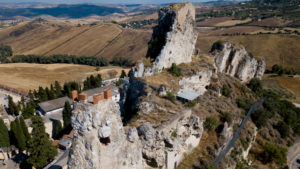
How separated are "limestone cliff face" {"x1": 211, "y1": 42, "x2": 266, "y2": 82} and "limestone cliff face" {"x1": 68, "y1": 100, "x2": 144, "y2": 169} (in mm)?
49268

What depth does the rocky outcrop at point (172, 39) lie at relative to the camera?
4072 centimetres

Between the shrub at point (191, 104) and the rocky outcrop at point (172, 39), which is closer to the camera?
the shrub at point (191, 104)

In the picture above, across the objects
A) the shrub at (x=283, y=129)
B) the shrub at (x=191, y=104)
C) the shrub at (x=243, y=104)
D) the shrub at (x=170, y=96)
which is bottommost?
the shrub at (x=283, y=129)

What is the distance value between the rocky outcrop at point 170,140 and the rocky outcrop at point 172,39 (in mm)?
14007

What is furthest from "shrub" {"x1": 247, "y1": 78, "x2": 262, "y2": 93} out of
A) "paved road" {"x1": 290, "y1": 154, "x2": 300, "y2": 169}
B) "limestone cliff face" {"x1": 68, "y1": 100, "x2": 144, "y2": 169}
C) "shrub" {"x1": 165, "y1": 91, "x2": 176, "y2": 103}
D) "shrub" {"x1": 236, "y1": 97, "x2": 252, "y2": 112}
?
"limestone cliff face" {"x1": 68, "y1": 100, "x2": 144, "y2": 169}

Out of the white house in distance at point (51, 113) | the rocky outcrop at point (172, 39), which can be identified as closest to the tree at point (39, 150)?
the white house in distance at point (51, 113)

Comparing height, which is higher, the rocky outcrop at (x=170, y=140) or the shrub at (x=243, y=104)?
the rocky outcrop at (x=170, y=140)

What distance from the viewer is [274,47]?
446 feet

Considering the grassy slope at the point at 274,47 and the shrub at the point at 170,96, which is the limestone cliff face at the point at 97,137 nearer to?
the shrub at the point at 170,96

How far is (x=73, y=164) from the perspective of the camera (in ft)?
51.3

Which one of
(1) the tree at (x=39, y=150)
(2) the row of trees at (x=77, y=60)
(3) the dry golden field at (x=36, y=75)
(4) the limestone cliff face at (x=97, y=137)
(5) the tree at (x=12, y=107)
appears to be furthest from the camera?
(2) the row of trees at (x=77, y=60)

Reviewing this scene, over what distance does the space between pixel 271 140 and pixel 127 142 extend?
37.5m

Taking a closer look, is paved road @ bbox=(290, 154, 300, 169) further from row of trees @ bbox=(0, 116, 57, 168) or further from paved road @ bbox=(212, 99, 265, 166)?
row of trees @ bbox=(0, 116, 57, 168)

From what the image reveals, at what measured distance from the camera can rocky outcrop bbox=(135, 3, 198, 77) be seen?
40.7 meters
